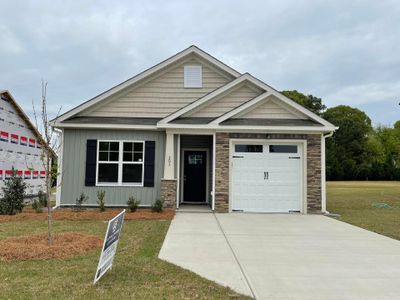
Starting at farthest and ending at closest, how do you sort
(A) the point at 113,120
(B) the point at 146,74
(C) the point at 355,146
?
(C) the point at 355,146 → (B) the point at 146,74 → (A) the point at 113,120

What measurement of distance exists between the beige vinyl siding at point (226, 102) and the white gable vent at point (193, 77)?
1476 millimetres

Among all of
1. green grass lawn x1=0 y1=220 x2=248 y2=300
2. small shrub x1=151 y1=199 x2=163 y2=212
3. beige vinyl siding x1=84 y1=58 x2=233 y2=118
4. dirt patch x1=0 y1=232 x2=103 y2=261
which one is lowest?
green grass lawn x1=0 y1=220 x2=248 y2=300

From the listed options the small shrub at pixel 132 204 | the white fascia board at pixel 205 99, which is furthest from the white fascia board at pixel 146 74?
the small shrub at pixel 132 204

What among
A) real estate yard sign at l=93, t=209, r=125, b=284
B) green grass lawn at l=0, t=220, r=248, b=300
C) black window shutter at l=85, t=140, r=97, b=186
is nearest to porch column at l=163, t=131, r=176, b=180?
black window shutter at l=85, t=140, r=97, b=186

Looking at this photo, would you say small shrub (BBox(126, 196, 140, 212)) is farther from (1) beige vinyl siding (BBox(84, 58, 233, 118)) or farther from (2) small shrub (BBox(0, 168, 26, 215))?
(2) small shrub (BBox(0, 168, 26, 215))

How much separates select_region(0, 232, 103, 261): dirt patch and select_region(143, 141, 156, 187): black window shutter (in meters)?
5.83

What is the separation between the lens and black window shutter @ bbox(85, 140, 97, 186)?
45.5 feet

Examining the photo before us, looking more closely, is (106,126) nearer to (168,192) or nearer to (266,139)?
(168,192)

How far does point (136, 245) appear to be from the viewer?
7.72m

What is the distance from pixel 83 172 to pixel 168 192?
3254mm

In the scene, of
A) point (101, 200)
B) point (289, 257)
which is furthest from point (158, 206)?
point (289, 257)

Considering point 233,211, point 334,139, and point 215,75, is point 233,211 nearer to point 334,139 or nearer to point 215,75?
point 215,75

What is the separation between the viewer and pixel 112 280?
→ 526 centimetres

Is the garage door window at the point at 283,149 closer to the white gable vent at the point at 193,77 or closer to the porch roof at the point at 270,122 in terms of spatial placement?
the porch roof at the point at 270,122
